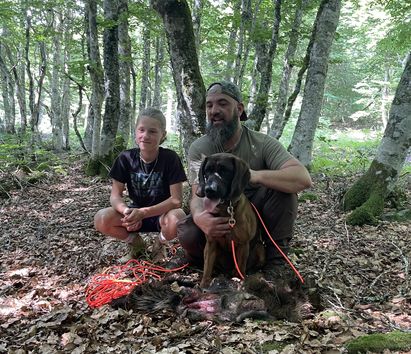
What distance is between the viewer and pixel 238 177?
10.6 ft

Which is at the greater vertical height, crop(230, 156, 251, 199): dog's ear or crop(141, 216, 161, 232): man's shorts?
crop(230, 156, 251, 199): dog's ear

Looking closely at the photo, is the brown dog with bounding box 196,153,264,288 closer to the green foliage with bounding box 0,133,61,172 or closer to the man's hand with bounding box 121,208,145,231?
the man's hand with bounding box 121,208,145,231

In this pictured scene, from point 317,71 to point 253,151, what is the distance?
594cm

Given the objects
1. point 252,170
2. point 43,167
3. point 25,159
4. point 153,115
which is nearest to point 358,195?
point 252,170

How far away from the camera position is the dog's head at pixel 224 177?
315cm

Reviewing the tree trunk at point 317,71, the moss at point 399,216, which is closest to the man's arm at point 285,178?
the moss at point 399,216

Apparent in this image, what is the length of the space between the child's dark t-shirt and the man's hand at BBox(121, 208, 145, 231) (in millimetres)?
385

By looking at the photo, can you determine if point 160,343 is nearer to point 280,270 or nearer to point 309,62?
point 280,270

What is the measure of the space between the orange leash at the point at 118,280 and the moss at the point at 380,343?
7.02 feet

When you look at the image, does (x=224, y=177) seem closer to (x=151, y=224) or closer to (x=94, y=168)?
(x=151, y=224)

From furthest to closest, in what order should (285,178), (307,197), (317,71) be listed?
(317,71), (307,197), (285,178)

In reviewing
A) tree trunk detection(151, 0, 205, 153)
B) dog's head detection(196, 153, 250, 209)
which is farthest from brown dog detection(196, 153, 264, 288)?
tree trunk detection(151, 0, 205, 153)

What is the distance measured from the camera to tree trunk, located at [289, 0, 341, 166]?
8648 mm

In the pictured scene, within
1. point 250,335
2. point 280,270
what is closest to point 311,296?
point 280,270
